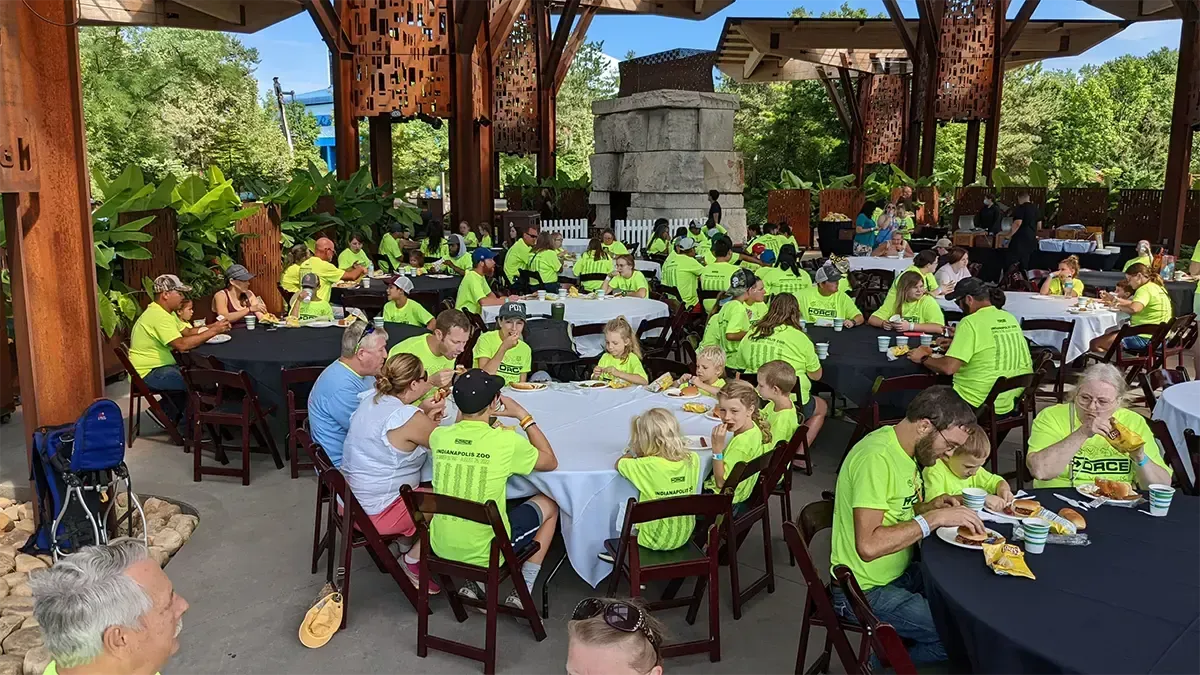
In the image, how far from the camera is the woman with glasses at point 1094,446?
4020mm

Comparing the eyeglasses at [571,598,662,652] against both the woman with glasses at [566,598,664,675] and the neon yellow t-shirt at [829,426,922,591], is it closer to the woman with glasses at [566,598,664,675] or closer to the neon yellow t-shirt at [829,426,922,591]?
the woman with glasses at [566,598,664,675]

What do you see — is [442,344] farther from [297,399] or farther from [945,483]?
[945,483]

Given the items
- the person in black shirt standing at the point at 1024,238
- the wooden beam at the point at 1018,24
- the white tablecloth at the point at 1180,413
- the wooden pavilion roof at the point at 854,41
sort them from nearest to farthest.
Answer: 1. the white tablecloth at the point at 1180,413
2. the person in black shirt standing at the point at 1024,238
3. the wooden beam at the point at 1018,24
4. the wooden pavilion roof at the point at 854,41

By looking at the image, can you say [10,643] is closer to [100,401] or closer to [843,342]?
[100,401]

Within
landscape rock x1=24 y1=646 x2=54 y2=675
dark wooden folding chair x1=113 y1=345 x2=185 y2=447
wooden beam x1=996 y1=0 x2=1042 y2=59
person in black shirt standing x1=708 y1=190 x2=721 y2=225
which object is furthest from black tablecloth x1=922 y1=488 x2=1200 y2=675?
wooden beam x1=996 y1=0 x2=1042 y2=59

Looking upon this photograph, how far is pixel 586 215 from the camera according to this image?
24562mm

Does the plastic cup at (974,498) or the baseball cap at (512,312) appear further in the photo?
the baseball cap at (512,312)

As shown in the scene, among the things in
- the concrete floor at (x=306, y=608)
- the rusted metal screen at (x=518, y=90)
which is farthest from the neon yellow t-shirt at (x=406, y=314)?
the rusted metal screen at (x=518, y=90)

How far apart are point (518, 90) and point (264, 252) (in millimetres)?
12193

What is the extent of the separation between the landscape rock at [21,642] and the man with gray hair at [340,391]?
1592 millimetres

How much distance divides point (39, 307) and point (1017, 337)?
6.02m

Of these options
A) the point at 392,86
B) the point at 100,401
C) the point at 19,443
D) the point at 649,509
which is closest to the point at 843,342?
the point at 649,509

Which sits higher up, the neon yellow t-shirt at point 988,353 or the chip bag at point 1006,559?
the neon yellow t-shirt at point 988,353

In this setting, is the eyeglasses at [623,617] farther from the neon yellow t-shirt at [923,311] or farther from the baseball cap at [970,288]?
the neon yellow t-shirt at [923,311]
